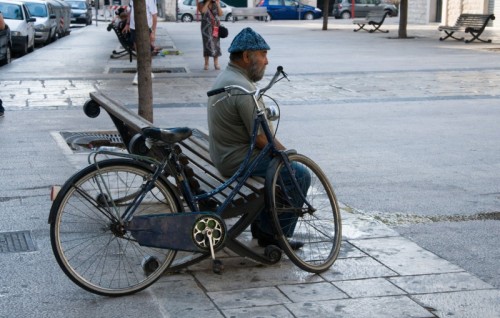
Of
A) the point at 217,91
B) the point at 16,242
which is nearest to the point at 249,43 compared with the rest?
the point at 217,91

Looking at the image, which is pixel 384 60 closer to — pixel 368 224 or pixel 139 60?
pixel 139 60

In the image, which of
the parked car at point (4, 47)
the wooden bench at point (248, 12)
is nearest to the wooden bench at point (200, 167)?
the parked car at point (4, 47)

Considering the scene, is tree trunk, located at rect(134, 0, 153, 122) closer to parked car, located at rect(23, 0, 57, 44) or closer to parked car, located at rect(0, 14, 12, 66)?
parked car, located at rect(0, 14, 12, 66)

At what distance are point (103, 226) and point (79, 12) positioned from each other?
49.9m

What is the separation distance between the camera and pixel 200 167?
20.2 ft

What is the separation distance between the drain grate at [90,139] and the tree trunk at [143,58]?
1.56 feet

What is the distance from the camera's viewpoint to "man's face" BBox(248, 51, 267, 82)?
5961 millimetres

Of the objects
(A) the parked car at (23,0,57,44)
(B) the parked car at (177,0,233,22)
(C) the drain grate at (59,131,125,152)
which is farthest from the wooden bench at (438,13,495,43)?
(B) the parked car at (177,0,233,22)

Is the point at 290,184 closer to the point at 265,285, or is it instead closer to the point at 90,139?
the point at 265,285

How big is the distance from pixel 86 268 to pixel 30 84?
487 inches

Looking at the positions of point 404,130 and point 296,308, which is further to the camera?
point 404,130

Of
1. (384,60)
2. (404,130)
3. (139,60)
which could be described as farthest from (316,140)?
(384,60)

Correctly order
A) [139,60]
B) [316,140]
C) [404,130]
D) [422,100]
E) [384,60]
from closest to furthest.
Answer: [139,60] < [316,140] < [404,130] < [422,100] < [384,60]

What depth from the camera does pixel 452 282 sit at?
5543 mm
